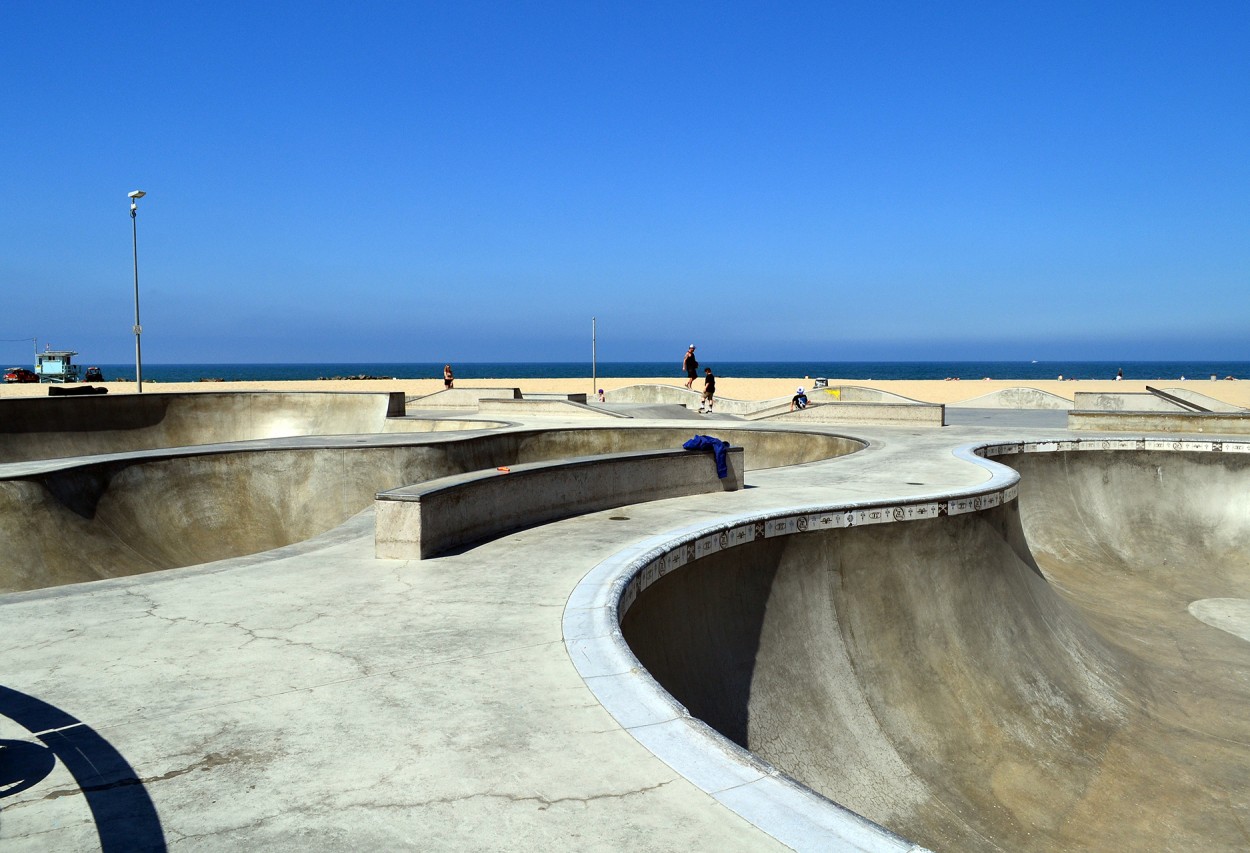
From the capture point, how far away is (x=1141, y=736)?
385 inches

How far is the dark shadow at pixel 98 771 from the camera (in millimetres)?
3227

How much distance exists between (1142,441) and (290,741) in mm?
17904

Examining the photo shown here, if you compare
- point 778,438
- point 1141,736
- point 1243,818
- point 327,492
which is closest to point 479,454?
point 327,492

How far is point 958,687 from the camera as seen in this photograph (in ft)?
30.9

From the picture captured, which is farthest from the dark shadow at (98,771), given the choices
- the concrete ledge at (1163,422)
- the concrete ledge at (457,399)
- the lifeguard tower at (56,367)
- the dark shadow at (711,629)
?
the lifeguard tower at (56,367)

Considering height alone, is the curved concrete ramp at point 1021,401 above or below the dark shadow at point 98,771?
above

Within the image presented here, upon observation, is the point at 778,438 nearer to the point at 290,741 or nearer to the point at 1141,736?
the point at 1141,736

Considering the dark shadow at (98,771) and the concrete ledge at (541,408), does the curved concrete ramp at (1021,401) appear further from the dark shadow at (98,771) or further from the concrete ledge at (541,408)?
the dark shadow at (98,771)

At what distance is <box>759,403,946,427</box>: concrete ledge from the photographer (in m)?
24.0

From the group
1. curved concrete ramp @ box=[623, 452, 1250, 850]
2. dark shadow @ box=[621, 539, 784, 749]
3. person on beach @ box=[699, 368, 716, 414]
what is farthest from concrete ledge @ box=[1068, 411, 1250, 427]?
dark shadow @ box=[621, 539, 784, 749]

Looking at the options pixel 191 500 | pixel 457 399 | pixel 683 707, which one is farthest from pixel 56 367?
pixel 683 707

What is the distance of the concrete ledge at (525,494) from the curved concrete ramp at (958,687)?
2.27m

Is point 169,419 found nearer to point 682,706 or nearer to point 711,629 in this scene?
point 711,629

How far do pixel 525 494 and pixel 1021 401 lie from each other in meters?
32.3
